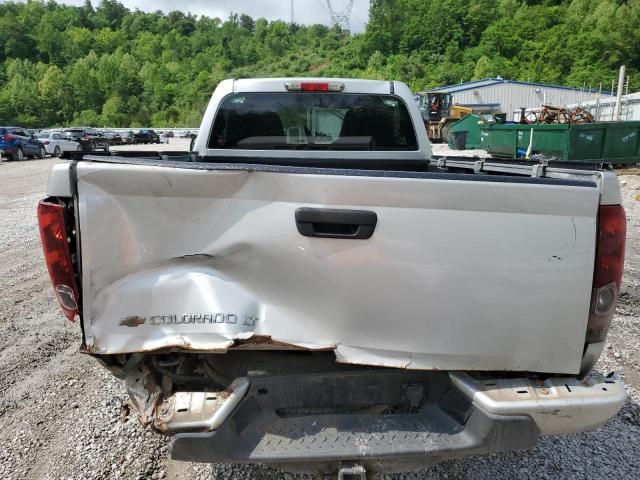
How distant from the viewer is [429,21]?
105875 mm

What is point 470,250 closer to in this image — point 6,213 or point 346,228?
point 346,228

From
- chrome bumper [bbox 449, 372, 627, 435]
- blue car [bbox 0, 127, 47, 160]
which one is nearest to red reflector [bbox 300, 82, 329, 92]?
chrome bumper [bbox 449, 372, 627, 435]

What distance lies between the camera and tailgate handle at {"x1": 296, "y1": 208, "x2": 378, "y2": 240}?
6.53 feet

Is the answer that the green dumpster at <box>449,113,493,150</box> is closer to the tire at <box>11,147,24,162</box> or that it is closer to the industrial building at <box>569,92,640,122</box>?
the industrial building at <box>569,92,640,122</box>

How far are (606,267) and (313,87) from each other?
8.93 feet

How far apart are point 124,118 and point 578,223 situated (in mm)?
122684

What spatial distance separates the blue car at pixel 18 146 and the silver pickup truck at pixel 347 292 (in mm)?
29521

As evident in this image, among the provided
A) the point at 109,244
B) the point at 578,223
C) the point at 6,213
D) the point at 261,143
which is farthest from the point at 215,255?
the point at 6,213

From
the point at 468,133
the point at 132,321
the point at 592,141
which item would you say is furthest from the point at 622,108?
the point at 132,321

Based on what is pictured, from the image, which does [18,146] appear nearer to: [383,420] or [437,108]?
[437,108]

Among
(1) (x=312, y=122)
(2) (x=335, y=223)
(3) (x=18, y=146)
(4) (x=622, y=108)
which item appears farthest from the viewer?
(3) (x=18, y=146)

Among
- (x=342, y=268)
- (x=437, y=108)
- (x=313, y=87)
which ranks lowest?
(x=342, y=268)

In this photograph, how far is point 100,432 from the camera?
3.27m

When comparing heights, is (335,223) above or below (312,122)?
below
